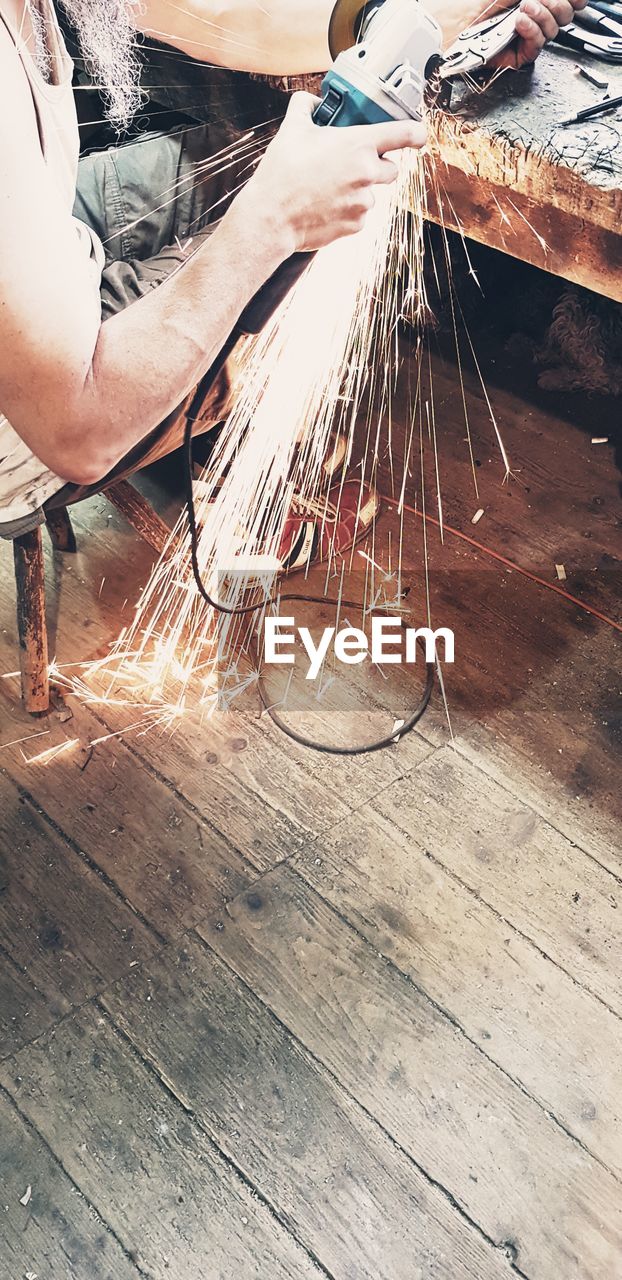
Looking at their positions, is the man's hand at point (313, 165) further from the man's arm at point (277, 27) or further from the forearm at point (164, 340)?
the man's arm at point (277, 27)

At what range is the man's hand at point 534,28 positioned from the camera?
5.61 feet

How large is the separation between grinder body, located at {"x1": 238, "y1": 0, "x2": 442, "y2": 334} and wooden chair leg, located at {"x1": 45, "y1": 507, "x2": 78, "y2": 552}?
3.42 feet

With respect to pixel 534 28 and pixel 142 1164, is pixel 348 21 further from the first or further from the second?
pixel 142 1164

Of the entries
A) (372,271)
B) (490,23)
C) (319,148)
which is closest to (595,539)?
(372,271)

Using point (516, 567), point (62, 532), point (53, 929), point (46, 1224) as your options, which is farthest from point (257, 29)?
point (46, 1224)

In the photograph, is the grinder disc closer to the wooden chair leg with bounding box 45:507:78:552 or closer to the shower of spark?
the shower of spark

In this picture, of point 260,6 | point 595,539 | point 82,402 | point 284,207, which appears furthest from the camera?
point 595,539

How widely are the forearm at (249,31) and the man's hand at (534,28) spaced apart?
1.10 ft

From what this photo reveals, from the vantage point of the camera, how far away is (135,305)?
57.1 inches

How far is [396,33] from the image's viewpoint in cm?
135

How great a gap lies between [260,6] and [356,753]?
1.33 metres

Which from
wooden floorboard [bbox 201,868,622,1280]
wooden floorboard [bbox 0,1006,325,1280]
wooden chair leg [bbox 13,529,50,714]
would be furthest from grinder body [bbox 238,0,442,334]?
wooden floorboard [bbox 0,1006,325,1280]

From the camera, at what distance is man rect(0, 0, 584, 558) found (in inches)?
49.5

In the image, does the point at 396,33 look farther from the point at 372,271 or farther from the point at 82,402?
the point at 372,271
